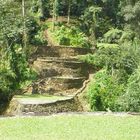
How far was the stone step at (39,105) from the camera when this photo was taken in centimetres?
1730

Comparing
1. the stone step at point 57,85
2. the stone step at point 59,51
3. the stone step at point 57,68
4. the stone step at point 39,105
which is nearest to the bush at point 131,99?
the stone step at point 39,105

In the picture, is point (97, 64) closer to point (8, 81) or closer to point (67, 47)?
point (67, 47)

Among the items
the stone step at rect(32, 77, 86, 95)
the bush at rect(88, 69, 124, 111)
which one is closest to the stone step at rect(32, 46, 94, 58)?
the stone step at rect(32, 77, 86, 95)

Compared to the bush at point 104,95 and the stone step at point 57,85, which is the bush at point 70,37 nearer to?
the stone step at point 57,85

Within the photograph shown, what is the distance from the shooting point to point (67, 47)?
27047mm

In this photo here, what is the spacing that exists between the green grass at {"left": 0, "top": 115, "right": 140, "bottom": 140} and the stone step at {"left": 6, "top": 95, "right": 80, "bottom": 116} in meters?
3.70

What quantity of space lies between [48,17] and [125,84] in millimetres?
14484

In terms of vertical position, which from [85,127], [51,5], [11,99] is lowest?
[11,99]

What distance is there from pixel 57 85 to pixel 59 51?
4769 millimetres

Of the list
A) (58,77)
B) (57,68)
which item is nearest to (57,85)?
(58,77)

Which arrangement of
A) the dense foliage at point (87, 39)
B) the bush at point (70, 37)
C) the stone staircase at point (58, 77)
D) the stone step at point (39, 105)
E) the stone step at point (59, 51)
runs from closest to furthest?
the stone step at point (39, 105) < the stone staircase at point (58, 77) < the dense foliage at point (87, 39) < the stone step at point (59, 51) < the bush at point (70, 37)

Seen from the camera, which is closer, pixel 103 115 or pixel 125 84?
pixel 103 115

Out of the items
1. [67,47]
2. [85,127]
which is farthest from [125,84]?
[85,127]

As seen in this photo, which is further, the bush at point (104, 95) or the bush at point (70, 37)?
the bush at point (70, 37)
